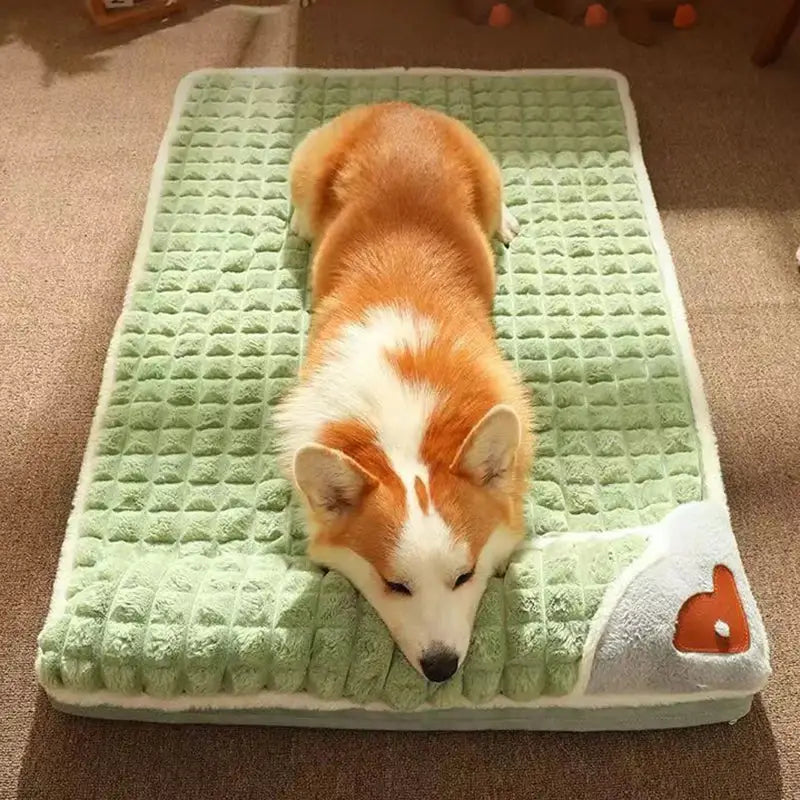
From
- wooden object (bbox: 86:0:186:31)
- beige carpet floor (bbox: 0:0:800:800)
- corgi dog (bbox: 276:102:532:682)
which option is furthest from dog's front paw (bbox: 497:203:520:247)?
wooden object (bbox: 86:0:186:31)

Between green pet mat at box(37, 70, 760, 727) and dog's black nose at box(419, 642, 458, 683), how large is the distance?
0.25 ft

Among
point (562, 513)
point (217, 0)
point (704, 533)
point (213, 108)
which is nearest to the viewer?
point (704, 533)

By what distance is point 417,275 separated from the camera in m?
1.61

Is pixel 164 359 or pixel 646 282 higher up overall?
pixel 646 282

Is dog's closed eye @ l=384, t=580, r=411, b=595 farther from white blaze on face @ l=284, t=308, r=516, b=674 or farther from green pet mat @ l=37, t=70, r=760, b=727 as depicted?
green pet mat @ l=37, t=70, r=760, b=727

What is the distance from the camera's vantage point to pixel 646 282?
6.35 ft

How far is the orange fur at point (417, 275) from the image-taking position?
1269 mm

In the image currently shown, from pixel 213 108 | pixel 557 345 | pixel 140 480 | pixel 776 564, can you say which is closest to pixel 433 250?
pixel 557 345

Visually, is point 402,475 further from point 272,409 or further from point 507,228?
point 507,228

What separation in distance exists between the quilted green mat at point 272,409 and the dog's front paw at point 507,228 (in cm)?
2

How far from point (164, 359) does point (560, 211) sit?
1015mm

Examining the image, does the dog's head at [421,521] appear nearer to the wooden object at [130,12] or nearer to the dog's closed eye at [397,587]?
the dog's closed eye at [397,587]

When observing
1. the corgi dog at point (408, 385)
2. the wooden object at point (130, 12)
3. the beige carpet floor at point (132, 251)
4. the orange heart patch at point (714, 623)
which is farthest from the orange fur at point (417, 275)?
the wooden object at point (130, 12)

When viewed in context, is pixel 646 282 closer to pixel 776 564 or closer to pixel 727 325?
pixel 727 325
